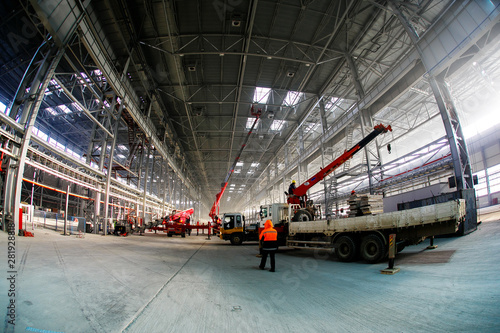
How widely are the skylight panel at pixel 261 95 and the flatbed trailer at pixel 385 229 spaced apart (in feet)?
50.2

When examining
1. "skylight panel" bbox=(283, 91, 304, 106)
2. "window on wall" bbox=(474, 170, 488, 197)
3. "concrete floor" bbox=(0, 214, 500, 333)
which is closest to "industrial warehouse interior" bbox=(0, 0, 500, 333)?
"concrete floor" bbox=(0, 214, 500, 333)

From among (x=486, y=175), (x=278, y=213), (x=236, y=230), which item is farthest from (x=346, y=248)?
(x=486, y=175)

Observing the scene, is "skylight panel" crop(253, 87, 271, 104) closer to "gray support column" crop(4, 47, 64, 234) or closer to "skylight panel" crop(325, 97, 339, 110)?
"skylight panel" crop(325, 97, 339, 110)

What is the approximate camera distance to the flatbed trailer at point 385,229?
6.54m

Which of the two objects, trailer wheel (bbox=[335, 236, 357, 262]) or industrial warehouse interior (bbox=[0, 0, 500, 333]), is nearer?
industrial warehouse interior (bbox=[0, 0, 500, 333])

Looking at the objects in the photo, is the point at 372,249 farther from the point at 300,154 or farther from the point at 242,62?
the point at 300,154

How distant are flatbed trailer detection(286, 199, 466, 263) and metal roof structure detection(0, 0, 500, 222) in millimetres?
7065

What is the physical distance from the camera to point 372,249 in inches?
286

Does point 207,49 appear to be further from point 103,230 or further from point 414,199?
point 414,199

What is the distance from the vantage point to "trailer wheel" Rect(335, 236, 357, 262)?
24.8 ft

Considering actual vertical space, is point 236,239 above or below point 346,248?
below

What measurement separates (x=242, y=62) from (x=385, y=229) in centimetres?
1473

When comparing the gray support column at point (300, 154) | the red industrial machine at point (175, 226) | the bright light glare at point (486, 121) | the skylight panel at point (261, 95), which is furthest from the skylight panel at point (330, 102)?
the red industrial machine at point (175, 226)

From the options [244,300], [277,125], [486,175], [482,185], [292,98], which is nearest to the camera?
[244,300]
